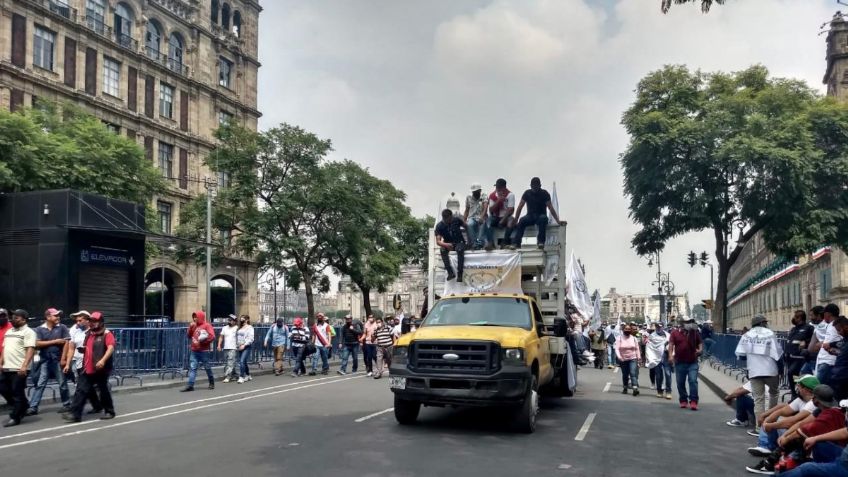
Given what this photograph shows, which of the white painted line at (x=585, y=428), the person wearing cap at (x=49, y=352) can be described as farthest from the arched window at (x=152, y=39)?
the white painted line at (x=585, y=428)

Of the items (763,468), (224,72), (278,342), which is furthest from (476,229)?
(224,72)

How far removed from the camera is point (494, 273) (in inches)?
502

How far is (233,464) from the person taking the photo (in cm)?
796

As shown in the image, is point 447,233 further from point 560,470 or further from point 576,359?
point 560,470

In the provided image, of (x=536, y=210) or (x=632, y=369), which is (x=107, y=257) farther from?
(x=632, y=369)

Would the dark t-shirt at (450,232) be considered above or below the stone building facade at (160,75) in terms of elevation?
below

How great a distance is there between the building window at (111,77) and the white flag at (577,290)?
3163cm

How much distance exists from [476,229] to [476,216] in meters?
0.25

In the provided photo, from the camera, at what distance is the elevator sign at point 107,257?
814 inches

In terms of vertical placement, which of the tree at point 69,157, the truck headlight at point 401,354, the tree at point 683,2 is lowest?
the truck headlight at point 401,354

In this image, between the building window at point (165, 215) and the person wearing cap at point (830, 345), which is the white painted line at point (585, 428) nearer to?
the person wearing cap at point (830, 345)

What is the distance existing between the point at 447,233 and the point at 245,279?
130 ft

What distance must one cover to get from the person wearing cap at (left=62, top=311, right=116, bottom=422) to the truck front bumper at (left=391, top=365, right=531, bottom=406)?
536 centimetres

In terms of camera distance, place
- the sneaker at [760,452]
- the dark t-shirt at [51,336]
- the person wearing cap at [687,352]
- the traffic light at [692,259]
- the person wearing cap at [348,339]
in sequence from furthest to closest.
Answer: the traffic light at [692,259]
the person wearing cap at [348,339]
the person wearing cap at [687,352]
the dark t-shirt at [51,336]
the sneaker at [760,452]
